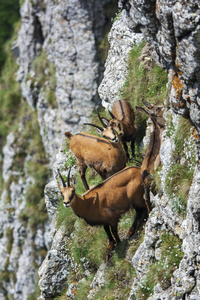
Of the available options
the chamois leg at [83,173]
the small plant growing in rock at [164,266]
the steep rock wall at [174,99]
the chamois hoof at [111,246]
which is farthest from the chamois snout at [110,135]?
the small plant growing in rock at [164,266]

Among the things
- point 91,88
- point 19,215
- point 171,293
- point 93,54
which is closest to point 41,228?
point 19,215

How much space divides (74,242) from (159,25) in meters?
6.53

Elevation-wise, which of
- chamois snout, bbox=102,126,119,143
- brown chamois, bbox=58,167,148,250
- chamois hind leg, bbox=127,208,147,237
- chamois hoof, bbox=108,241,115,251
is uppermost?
chamois snout, bbox=102,126,119,143

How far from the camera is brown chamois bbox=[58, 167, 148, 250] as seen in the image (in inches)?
352

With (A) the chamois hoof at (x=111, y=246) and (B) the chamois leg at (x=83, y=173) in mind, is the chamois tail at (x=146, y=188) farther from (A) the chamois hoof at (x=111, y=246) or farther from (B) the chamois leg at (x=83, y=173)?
(B) the chamois leg at (x=83, y=173)

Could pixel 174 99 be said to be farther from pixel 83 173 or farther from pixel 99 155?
pixel 83 173

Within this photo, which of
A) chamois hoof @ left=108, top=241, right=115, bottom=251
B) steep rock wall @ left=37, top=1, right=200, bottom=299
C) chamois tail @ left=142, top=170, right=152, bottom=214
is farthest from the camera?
chamois hoof @ left=108, top=241, right=115, bottom=251

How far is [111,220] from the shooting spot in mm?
9336

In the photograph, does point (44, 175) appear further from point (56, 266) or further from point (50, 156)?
point (56, 266)

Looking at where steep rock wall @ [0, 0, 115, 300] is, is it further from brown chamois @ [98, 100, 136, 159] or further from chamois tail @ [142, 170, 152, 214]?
chamois tail @ [142, 170, 152, 214]

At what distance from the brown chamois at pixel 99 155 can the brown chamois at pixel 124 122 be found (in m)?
0.47

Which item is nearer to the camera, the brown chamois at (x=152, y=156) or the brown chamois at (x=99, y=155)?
the brown chamois at (x=152, y=156)

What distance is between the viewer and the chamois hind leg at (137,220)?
917 centimetres

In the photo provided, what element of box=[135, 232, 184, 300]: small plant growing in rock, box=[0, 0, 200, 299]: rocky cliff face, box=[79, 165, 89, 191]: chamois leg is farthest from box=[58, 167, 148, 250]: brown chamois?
box=[79, 165, 89, 191]: chamois leg
